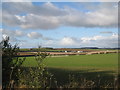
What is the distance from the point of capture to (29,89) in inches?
259

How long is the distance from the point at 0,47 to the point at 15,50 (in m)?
0.62

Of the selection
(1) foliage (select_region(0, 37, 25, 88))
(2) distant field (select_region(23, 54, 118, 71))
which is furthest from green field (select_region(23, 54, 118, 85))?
(1) foliage (select_region(0, 37, 25, 88))

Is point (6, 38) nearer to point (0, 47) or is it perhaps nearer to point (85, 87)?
point (0, 47)

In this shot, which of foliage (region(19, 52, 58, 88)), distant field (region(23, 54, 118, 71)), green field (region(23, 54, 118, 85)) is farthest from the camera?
distant field (region(23, 54, 118, 71))

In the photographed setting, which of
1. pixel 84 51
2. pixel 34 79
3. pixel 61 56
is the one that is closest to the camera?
pixel 34 79

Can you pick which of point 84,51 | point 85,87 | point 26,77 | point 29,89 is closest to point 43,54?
point 26,77

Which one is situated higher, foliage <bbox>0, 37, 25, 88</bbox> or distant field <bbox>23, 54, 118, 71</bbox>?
foliage <bbox>0, 37, 25, 88</bbox>

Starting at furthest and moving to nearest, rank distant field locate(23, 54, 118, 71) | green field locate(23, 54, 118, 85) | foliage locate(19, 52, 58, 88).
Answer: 1. distant field locate(23, 54, 118, 71)
2. green field locate(23, 54, 118, 85)
3. foliage locate(19, 52, 58, 88)

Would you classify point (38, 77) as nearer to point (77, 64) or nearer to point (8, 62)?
point (8, 62)

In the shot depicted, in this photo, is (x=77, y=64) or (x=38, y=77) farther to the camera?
(x=77, y=64)

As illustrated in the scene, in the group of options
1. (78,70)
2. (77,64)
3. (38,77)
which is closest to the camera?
(38,77)

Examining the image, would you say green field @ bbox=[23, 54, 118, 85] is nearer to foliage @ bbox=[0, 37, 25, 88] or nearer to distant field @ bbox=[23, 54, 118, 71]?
distant field @ bbox=[23, 54, 118, 71]

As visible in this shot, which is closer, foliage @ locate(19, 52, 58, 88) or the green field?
foliage @ locate(19, 52, 58, 88)

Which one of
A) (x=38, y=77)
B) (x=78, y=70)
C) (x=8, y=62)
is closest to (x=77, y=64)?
(x=78, y=70)
